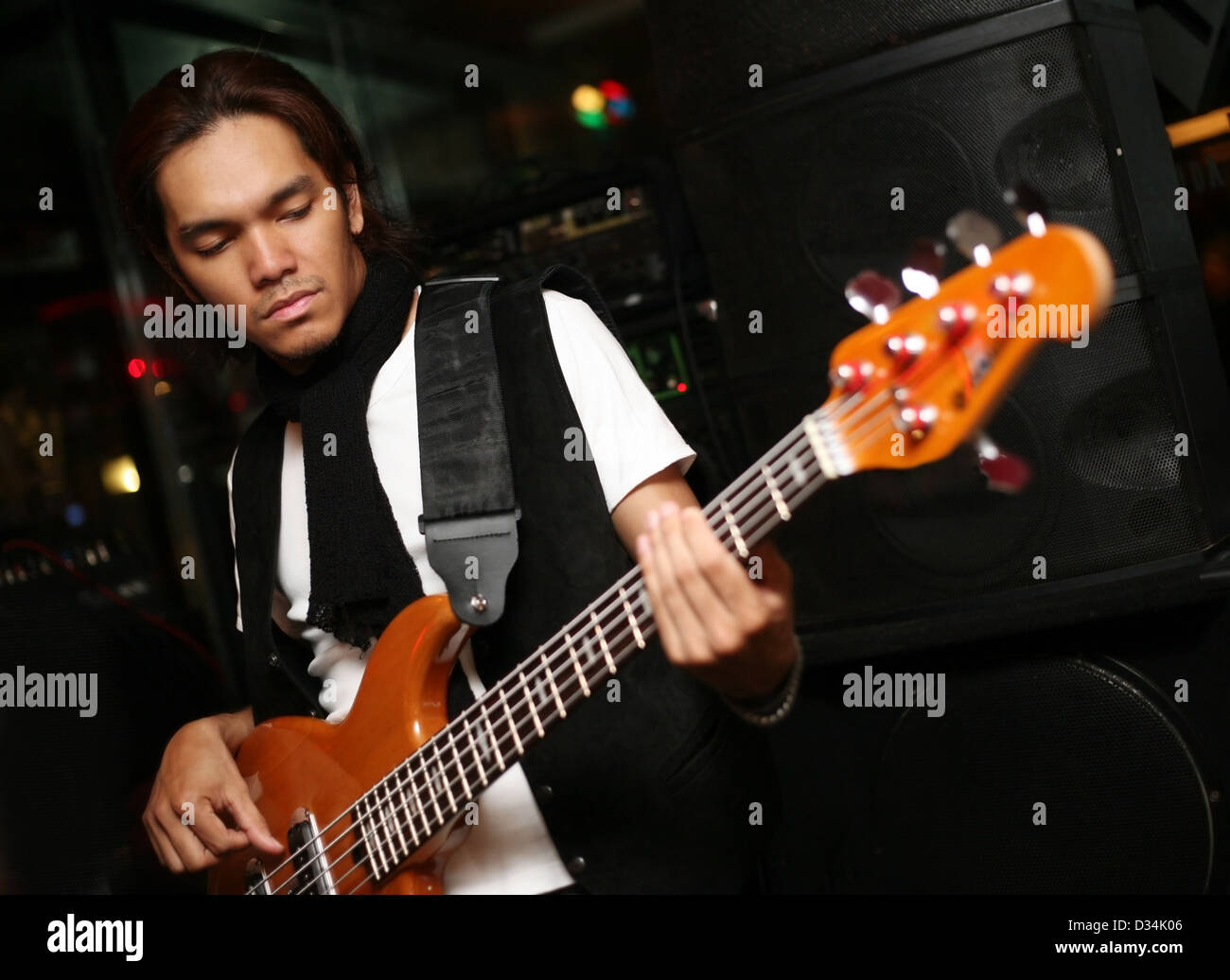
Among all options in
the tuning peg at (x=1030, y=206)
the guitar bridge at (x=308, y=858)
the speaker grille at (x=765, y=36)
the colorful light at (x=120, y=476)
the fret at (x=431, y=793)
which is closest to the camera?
the tuning peg at (x=1030, y=206)

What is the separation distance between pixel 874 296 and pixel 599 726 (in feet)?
1.80

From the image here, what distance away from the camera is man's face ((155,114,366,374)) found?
1229 mm

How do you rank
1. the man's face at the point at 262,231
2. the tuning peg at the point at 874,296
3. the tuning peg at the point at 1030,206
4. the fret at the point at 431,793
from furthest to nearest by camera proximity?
the man's face at the point at 262,231
the fret at the point at 431,793
the tuning peg at the point at 874,296
the tuning peg at the point at 1030,206

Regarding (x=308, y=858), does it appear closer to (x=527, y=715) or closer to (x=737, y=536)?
(x=527, y=715)

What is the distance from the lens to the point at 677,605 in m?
0.82

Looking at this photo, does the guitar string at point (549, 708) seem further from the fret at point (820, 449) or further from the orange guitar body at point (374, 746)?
the fret at point (820, 449)

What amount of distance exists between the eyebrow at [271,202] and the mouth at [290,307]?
0.10 m

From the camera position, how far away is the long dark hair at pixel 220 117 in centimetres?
126

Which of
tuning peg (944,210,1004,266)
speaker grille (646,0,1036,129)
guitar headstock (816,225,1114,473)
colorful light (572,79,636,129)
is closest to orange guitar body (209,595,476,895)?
guitar headstock (816,225,1114,473)

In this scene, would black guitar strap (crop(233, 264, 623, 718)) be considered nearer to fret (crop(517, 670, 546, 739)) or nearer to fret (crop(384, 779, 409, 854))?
fret (crop(517, 670, 546, 739))

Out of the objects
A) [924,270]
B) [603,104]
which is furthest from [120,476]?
[924,270]

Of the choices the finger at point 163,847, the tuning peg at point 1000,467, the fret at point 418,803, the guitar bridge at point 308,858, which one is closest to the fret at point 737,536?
the tuning peg at point 1000,467


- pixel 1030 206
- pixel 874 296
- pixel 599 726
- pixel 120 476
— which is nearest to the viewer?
pixel 1030 206
